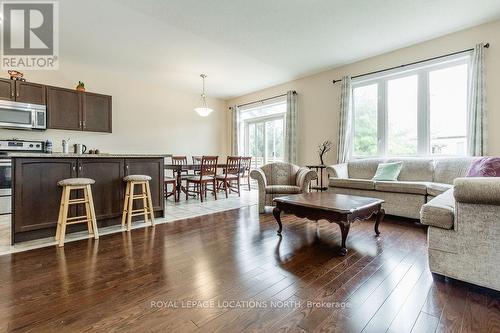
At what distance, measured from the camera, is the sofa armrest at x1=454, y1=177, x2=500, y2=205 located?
1449 mm

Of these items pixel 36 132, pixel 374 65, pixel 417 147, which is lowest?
pixel 417 147

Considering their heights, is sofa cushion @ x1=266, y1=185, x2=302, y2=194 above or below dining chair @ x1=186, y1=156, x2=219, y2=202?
below

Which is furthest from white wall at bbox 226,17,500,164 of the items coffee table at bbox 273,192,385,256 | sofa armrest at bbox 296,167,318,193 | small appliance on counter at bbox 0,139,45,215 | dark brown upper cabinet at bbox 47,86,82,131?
small appliance on counter at bbox 0,139,45,215

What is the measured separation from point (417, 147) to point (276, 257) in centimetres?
331

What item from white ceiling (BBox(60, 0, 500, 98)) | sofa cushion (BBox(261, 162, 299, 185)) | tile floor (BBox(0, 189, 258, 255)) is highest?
white ceiling (BBox(60, 0, 500, 98))

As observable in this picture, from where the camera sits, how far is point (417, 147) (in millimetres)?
3979

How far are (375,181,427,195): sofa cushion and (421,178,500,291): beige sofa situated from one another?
160 cm

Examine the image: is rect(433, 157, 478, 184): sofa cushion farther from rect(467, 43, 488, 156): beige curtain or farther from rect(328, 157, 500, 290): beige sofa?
rect(328, 157, 500, 290): beige sofa

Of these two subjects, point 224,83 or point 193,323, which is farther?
point 224,83

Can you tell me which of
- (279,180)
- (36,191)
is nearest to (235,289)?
(36,191)

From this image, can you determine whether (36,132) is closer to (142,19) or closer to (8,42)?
(8,42)

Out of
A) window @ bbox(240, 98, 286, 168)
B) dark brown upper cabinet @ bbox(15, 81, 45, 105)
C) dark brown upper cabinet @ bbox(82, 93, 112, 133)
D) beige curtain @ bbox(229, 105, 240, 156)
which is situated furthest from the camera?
beige curtain @ bbox(229, 105, 240, 156)

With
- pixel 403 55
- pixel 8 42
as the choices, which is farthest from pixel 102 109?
pixel 403 55

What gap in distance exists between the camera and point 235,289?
1606mm
